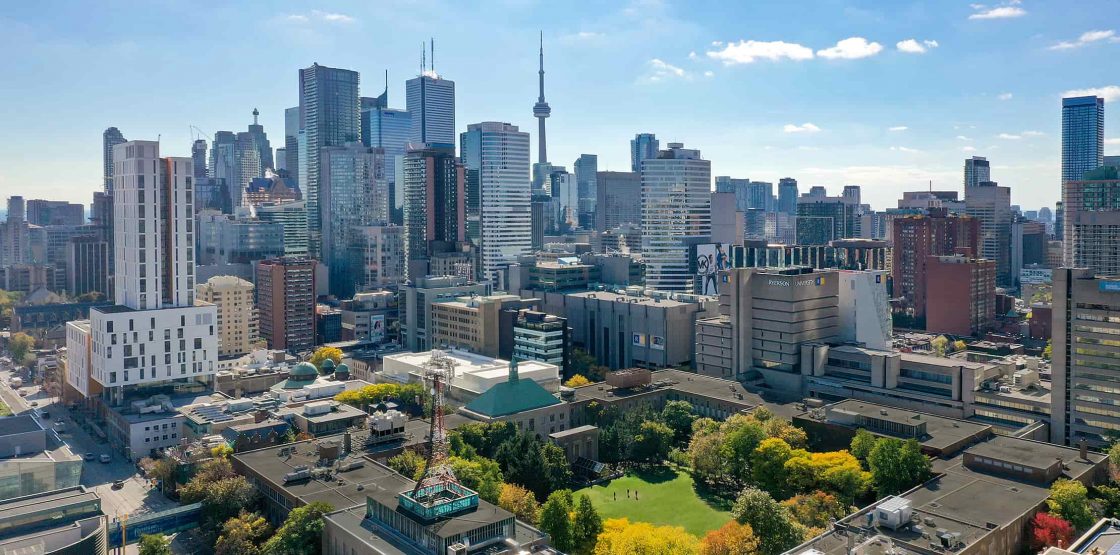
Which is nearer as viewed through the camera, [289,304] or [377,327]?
[289,304]

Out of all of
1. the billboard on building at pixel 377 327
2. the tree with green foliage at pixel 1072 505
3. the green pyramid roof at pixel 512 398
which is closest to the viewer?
the tree with green foliage at pixel 1072 505

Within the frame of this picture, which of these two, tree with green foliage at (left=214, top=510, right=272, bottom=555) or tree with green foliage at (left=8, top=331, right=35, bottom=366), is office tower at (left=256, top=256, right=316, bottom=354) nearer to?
tree with green foliage at (left=8, top=331, right=35, bottom=366)

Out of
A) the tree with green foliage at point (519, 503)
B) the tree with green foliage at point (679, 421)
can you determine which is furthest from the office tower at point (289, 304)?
the tree with green foliage at point (519, 503)

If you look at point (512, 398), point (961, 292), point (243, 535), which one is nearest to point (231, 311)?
point (512, 398)

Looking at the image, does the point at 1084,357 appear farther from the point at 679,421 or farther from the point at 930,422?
the point at 679,421

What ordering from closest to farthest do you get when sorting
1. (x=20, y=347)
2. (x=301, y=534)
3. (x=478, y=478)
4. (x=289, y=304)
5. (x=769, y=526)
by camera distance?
(x=301, y=534) < (x=769, y=526) < (x=478, y=478) < (x=20, y=347) < (x=289, y=304)

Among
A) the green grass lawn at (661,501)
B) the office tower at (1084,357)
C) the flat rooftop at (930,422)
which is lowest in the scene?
the green grass lawn at (661,501)

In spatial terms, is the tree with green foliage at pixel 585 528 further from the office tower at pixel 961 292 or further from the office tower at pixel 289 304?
the office tower at pixel 961 292
